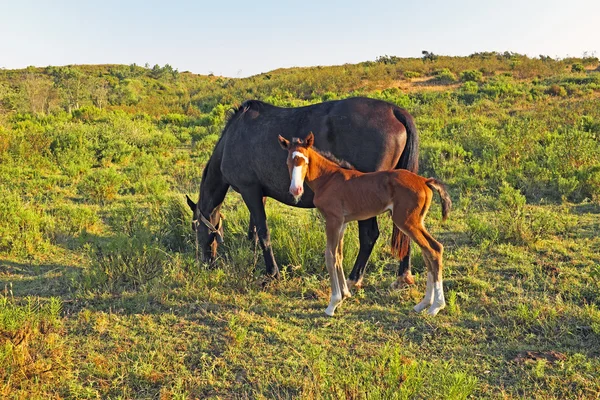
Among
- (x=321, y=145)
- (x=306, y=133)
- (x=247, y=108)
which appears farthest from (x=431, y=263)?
(x=247, y=108)

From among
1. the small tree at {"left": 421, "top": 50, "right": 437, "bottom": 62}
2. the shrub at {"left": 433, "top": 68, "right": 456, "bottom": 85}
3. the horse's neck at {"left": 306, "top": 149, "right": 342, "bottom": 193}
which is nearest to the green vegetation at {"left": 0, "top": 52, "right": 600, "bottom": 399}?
the horse's neck at {"left": 306, "top": 149, "right": 342, "bottom": 193}

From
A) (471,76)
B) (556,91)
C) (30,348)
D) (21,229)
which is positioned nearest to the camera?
(30,348)

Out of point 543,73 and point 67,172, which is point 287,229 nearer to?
point 67,172

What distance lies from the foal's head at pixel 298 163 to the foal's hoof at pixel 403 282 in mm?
1589

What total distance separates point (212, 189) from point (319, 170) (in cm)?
200

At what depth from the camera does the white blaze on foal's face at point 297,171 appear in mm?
3883

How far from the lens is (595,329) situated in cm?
354

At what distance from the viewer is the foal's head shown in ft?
12.8

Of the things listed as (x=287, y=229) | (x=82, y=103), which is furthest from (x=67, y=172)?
(x=82, y=103)

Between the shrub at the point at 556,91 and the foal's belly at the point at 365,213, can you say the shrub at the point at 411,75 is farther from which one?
the foal's belly at the point at 365,213

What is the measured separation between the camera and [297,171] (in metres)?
3.95

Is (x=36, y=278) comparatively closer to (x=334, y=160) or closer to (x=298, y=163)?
(x=298, y=163)

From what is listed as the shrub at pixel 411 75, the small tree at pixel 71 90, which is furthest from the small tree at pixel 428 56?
the small tree at pixel 71 90

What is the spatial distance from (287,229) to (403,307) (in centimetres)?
212
